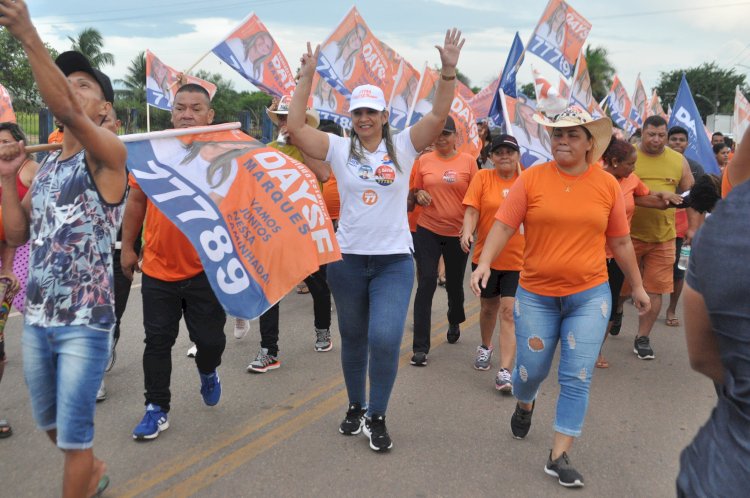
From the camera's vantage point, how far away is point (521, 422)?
4.05 metres

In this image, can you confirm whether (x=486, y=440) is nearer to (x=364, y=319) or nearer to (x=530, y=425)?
(x=530, y=425)

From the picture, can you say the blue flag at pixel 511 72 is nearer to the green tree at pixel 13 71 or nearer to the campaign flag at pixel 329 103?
the campaign flag at pixel 329 103

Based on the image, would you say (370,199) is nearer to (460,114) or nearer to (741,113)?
(460,114)

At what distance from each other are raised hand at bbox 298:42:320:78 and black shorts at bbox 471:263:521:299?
84.6 inches

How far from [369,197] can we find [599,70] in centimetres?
6076

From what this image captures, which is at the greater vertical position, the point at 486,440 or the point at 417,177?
the point at 417,177

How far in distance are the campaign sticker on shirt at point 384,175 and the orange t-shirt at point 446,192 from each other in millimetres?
2000

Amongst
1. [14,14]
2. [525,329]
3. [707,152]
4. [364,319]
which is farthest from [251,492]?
[707,152]

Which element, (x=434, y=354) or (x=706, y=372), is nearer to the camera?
(x=706, y=372)

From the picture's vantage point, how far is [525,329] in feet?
12.5

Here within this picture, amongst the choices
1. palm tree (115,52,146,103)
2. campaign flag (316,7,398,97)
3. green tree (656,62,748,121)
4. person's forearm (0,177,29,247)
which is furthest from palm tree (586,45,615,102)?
person's forearm (0,177,29,247)

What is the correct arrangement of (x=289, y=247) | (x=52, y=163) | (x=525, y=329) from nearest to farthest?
1. (x=52, y=163)
2. (x=289, y=247)
3. (x=525, y=329)

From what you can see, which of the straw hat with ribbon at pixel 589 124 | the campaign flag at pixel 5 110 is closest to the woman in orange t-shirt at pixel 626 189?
the straw hat with ribbon at pixel 589 124

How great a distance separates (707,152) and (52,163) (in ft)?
24.7
